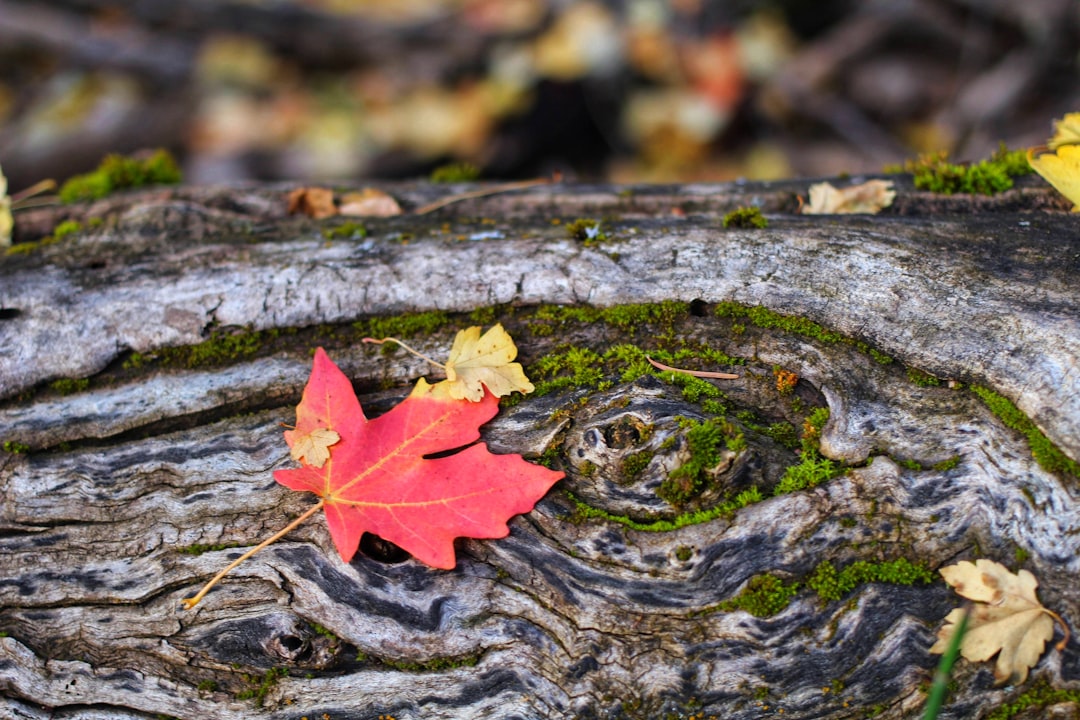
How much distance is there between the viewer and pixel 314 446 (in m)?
2.16

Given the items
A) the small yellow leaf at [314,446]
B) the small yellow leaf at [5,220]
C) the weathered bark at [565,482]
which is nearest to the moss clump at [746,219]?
the weathered bark at [565,482]

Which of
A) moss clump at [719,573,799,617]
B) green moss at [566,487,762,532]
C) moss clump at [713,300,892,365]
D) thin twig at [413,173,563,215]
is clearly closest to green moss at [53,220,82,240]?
thin twig at [413,173,563,215]

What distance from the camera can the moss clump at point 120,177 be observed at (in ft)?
11.4

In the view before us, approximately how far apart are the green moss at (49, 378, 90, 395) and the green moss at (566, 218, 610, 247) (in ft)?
5.87

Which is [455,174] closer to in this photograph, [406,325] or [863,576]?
[406,325]

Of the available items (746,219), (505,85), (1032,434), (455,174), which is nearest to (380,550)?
(746,219)

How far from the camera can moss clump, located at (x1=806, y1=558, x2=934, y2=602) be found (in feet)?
6.34

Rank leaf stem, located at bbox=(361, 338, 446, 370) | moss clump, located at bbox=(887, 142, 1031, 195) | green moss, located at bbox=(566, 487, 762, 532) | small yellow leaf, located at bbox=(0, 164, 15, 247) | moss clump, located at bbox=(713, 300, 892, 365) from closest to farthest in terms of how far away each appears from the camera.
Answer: green moss, located at bbox=(566, 487, 762, 532) < moss clump, located at bbox=(713, 300, 892, 365) < leaf stem, located at bbox=(361, 338, 446, 370) < moss clump, located at bbox=(887, 142, 1031, 195) < small yellow leaf, located at bbox=(0, 164, 15, 247)

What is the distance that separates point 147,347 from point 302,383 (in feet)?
2.00

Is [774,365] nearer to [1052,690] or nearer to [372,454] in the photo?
[1052,690]

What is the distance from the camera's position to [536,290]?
253 centimetres

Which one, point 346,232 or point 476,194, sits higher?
point 476,194

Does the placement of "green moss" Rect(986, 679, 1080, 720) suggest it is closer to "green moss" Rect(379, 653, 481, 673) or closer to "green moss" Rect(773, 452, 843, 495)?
"green moss" Rect(773, 452, 843, 495)

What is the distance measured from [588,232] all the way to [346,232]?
97 centimetres
